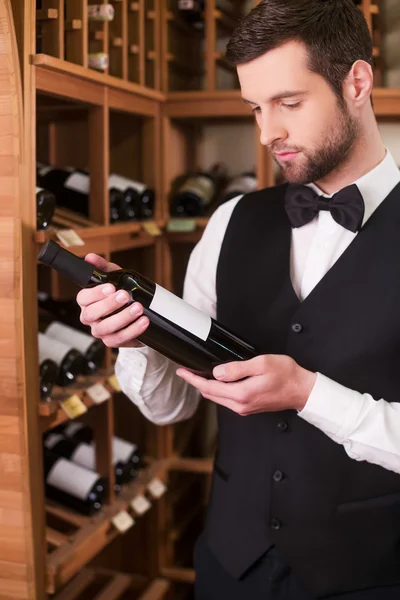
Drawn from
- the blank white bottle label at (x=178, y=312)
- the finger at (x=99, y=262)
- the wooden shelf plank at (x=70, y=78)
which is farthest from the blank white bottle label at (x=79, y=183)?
the blank white bottle label at (x=178, y=312)

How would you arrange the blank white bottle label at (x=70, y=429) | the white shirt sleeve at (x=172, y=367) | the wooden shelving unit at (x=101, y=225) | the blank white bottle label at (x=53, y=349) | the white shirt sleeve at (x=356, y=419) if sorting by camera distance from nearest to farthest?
the white shirt sleeve at (x=356, y=419)
the white shirt sleeve at (x=172, y=367)
the wooden shelving unit at (x=101, y=225)
the blank white bottle label at (x=53, y=349)
the blank white bottle label at (x=70, y=429)

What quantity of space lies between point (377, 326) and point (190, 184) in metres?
1.60

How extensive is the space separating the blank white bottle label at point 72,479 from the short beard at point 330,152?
1290 millimetres

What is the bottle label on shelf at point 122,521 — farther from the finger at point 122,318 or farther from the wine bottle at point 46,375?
the finger at point 122,318

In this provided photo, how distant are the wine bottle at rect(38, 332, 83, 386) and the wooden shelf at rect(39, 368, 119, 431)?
0.03 metres

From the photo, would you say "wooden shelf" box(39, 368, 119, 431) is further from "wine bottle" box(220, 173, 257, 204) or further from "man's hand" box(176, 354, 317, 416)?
"wine bottle" box(220, 173, 257, 204)

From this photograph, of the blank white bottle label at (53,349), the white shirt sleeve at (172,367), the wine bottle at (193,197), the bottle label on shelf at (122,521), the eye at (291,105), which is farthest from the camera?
the wine bottle at (193,197)

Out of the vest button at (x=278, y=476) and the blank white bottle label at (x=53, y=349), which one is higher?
the blank white bottle label at (x=53, y=349)

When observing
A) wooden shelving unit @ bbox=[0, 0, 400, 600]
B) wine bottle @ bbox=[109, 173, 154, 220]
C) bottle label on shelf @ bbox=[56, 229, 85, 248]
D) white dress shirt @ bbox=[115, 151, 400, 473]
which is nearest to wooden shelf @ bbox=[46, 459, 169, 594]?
wooden shelving unit @ bbox=[0, 0, 400, 600]

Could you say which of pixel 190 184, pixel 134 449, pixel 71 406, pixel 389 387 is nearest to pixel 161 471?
pixel 134 449

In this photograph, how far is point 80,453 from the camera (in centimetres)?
249

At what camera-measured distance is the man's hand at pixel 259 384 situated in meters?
1.22

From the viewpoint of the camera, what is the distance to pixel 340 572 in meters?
1.49

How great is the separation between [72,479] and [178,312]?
4.18 feet
